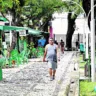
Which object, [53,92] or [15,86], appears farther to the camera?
[15,86]

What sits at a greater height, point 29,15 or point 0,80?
point 29,15

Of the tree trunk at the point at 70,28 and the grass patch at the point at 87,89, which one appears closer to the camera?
the grass patch at the point at 87,89

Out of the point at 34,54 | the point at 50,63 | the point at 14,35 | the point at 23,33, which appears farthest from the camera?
the point at 34,54

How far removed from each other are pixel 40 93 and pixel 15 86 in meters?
2.10

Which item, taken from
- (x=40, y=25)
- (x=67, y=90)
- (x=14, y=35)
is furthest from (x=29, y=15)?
(x=67, y=90)

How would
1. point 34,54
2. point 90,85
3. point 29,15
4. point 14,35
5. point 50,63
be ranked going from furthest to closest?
point 29,15 → point 34,54 → point 14,35 → point 50,63 → point 90,85

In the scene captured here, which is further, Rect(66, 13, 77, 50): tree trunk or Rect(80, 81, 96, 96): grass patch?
Rect(66, 13, 77, 50): tree trunk

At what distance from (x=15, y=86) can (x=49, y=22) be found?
4224 cm

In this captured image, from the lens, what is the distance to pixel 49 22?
188 ft

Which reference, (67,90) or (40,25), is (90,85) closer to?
(67,90)

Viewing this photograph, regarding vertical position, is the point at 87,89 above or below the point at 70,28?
below

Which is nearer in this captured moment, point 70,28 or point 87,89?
point 87,89

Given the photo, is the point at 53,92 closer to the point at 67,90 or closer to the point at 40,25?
the point at 67,90

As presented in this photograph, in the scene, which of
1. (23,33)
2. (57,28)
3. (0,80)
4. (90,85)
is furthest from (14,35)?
(57,28)
